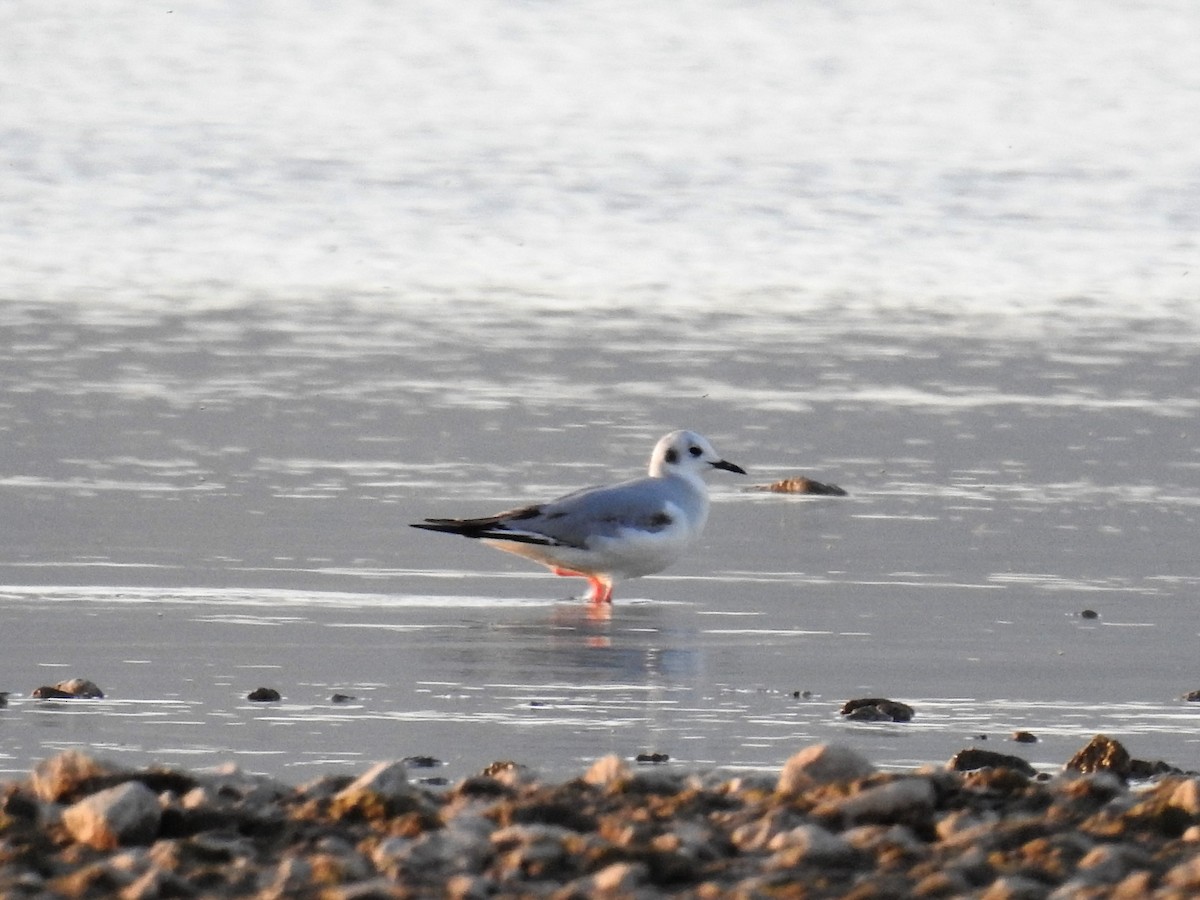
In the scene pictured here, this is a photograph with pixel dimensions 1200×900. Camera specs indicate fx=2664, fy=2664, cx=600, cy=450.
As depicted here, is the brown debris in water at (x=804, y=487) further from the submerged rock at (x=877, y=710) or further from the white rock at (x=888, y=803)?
the white rock at (x=888, y=803)

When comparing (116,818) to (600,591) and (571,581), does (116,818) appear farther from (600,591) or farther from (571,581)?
(571,581)

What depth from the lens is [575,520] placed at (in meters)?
9.08

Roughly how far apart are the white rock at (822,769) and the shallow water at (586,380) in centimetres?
78

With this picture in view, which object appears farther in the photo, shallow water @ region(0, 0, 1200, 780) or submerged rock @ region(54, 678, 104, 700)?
shallow water @ region(0, 0, 1200, 780)

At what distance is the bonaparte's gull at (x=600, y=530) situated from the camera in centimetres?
900

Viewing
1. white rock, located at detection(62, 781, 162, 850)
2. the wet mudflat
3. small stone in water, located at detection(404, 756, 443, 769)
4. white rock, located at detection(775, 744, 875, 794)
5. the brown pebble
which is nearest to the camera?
white rock, located at detection(62, 781, 162, 850)

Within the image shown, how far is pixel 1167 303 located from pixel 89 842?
11.4 m

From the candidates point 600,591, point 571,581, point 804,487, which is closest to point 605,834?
point 600,591

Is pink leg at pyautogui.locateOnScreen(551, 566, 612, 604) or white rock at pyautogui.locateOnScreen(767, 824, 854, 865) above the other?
pink leg at pyautogui.locateOnScreen(551, 566, 612, 604)

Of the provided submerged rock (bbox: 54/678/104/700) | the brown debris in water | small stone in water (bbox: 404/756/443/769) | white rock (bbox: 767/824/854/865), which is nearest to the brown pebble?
white rock (bbox: 767/824/854/865)

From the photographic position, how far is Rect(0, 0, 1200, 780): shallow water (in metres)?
7.06

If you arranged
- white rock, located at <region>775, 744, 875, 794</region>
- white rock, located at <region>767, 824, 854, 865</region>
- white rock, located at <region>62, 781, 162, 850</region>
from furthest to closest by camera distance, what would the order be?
white rock, located at <region>775, 744, 875, 794</region> → white rock, located at <region>62, 781, 162, 850</region> → white rock, located at <region>767, 824, 854, 865</region>

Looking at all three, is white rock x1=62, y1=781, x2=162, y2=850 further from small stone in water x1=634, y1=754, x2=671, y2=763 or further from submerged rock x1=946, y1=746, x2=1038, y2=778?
submerged rock x1=946, y1=746, x2=1038, y2=778

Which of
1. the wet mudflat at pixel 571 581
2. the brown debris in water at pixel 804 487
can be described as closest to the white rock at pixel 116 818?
the wet mudflat at pixel 571 581
